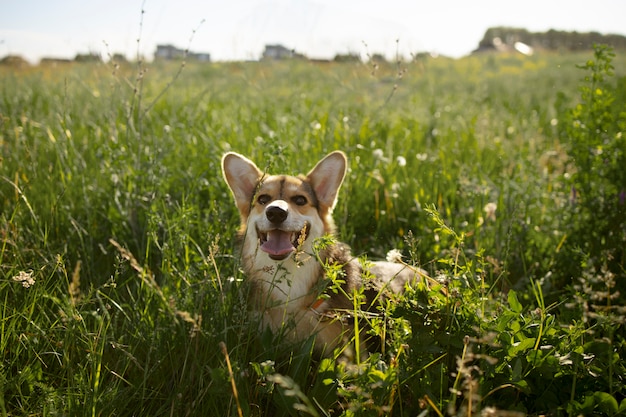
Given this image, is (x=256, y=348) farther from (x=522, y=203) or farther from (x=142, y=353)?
(x=522, y=203)

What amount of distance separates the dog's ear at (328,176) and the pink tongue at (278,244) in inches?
20.7

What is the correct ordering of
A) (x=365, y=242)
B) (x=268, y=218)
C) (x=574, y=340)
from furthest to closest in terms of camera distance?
1. (x=365, y=242)
2. (x=268, y=218)
3. (x=574, y=340)

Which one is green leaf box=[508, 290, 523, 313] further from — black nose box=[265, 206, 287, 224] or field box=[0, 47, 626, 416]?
black nose box=[265, 206, 287, 224]

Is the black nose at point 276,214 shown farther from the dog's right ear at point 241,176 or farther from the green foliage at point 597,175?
the green foliage at point 597,175

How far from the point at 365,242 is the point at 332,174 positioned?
2.68 feet

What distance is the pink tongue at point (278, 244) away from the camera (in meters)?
2.96

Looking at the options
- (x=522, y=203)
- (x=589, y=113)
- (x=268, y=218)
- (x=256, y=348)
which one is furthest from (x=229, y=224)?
(x=589, y=113)

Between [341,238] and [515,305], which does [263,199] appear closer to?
[341,238]

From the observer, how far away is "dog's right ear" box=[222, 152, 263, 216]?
3320 millimetres

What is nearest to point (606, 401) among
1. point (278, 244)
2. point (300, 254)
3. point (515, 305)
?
point (515, 305)

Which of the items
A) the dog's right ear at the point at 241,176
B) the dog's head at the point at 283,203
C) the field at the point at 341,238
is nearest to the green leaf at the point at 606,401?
the field at the point at 341,238

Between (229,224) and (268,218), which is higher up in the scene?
(268,218)

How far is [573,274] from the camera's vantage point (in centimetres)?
340

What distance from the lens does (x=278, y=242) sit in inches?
118
